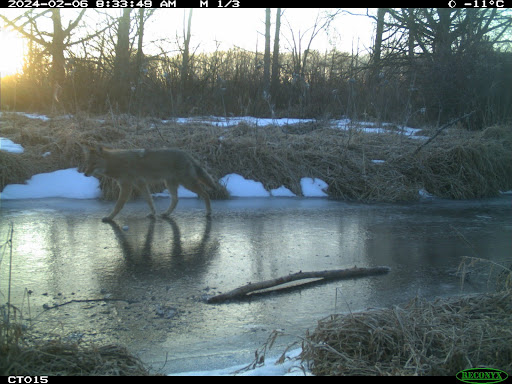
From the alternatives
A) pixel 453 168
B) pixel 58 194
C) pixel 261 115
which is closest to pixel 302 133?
pixel 261 115

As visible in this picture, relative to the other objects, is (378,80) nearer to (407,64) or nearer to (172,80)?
(407,64)

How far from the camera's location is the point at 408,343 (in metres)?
3.09

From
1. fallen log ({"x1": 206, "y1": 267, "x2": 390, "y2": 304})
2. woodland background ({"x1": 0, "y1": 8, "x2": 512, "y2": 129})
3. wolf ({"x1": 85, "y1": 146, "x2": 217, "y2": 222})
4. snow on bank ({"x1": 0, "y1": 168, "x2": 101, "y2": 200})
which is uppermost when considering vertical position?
woodland background ({"x1": 0, "y1": 8, "x2": 512, "y2": 129})

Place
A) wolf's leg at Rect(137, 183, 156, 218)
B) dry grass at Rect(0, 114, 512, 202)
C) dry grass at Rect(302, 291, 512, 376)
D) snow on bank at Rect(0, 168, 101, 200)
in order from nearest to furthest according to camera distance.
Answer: dry grass at Rect(302, 291, 512, 376), wolf's leg at Rect(137, 183, 156, 218), snow on bank at Rect(0, 168, 101, 200), dry grass at Rect(0, 114, 512, 202)

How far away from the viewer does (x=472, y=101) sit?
15.5 metres

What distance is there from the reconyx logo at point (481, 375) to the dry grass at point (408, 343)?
52 mm

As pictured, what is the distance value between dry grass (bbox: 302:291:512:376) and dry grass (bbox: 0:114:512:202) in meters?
6.80

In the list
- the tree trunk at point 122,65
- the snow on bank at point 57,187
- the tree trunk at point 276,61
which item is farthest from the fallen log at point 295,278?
the tree trunk at point 276,61

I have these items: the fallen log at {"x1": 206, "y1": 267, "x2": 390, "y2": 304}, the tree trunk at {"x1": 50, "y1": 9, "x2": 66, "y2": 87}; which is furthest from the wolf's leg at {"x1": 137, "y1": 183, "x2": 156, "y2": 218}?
the tree trunk at {"x1": 50, "y1": 9, "x2": 66, "y2": 87}

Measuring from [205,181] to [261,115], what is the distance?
8.52 metres

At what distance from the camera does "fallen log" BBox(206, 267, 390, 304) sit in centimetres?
440

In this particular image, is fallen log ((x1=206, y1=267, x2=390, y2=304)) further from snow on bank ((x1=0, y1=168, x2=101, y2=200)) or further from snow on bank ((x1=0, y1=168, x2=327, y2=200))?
snow on bank ((x1=0, y1=168, x2=101, y2=200))

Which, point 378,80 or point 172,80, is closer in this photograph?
point 172,80

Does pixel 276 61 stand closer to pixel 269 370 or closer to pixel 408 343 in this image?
pixel 408 343
